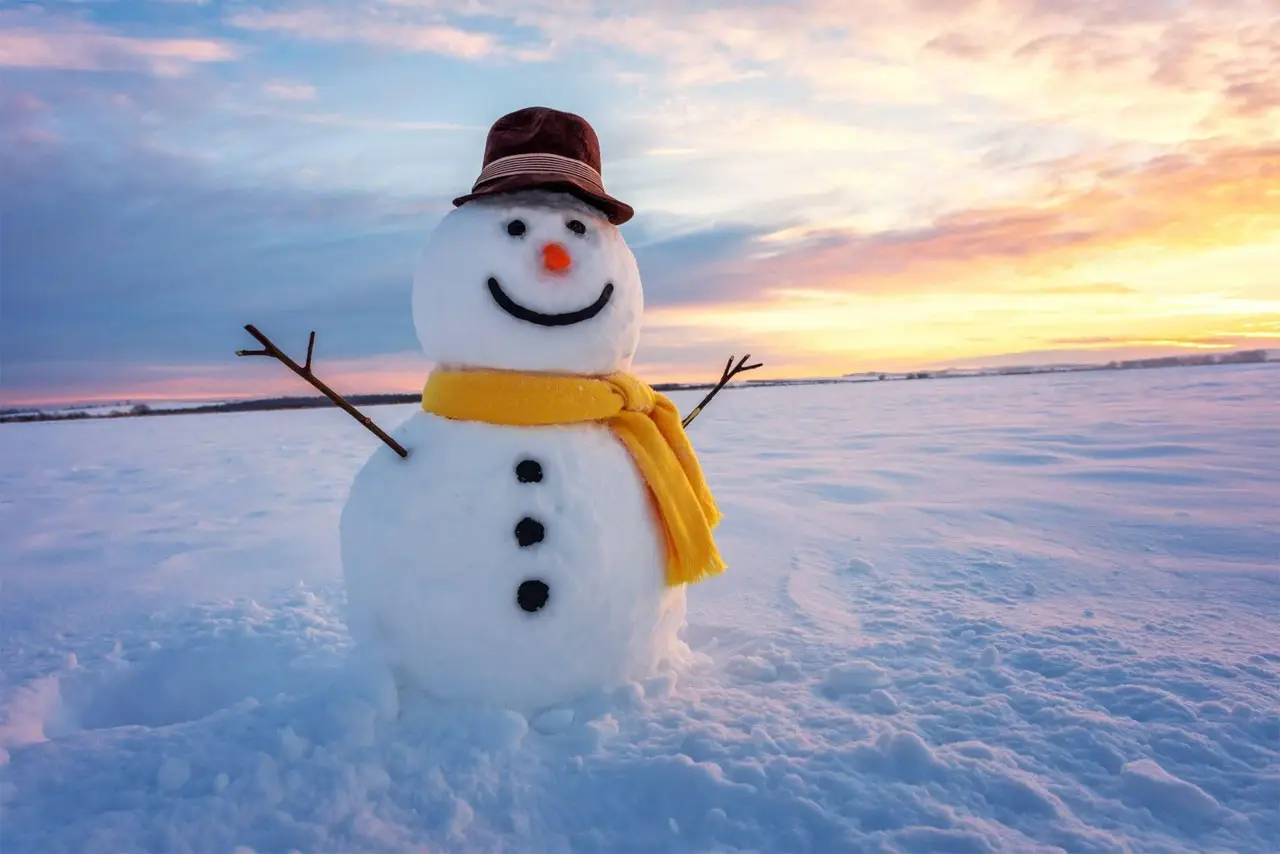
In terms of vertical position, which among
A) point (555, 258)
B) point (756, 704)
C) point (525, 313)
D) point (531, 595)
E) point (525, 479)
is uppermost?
point (555, 258)

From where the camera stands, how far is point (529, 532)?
2.12 metres

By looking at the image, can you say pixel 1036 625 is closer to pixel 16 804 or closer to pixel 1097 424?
pixel 16 804

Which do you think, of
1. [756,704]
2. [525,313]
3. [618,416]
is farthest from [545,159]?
[756,704]

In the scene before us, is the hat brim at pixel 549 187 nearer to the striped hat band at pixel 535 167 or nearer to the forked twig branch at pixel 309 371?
the striped hat band at pixel 535 167

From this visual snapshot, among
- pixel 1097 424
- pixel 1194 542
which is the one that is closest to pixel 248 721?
pixel 1194 542

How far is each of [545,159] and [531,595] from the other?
135 centimetres

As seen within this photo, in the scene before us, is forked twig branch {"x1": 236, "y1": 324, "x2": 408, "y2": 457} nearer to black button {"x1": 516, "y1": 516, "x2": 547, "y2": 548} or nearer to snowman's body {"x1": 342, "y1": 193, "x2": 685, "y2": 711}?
snowman's body {"x1": 342, "y1": 193, "x2": 685, "y2": 711}

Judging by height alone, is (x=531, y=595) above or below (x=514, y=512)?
below

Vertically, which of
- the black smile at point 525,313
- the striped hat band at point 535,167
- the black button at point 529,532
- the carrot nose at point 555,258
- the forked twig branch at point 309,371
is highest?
the striped hat band at point 535,167

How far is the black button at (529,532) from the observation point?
6.96 feet

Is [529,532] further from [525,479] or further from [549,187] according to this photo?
[549,187]

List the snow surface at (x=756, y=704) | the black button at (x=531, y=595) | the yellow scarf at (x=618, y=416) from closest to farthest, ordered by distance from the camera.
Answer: the snow surface at (x=756, y=704) < the black button at (x=531, y=595) < the yellow scarf at (x=618, y=416)

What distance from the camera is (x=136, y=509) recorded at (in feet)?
18.9

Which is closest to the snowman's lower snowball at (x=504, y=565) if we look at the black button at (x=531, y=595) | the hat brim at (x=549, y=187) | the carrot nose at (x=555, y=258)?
the black button at (x=531, y=595)
